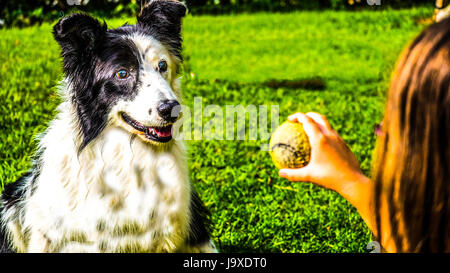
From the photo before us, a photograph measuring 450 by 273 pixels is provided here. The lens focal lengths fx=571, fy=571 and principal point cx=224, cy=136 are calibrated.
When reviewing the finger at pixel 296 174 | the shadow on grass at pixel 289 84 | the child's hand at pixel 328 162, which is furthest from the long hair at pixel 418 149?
the shadow on grass at pixel 289 84

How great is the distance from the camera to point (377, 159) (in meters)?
1.70

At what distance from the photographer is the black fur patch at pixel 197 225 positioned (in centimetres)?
229

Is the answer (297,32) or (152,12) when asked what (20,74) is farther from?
(297,32)

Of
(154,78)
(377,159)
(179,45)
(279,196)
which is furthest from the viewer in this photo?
(279,196)

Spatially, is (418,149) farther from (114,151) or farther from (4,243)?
(4,243)

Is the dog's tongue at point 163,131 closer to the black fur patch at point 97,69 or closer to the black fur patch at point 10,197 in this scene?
the black fur patch at point 97,69

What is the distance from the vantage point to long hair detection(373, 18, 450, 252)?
4.86ft

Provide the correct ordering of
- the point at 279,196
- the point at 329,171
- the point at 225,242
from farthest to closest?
the point at 279,196
the point at 225,242
the point at 329,171

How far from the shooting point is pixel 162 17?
2.14m

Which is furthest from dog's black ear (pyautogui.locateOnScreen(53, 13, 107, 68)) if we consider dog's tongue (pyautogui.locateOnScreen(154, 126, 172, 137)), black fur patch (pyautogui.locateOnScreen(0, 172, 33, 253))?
black fur patch (pyautogui.locateOnScreen(0, 172, 33, 253))

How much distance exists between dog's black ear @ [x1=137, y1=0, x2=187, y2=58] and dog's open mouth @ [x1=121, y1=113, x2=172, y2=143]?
33cm

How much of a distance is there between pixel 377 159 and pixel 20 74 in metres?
3.30

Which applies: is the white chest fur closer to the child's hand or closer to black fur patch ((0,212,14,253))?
black fur patch ((0,212,14,253))
